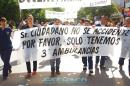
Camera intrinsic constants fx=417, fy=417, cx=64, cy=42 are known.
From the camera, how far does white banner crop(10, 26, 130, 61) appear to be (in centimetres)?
1186

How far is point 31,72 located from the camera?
12.4m

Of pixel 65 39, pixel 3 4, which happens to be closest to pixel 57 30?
pixel 65 39

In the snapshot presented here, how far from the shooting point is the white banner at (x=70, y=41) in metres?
11.9

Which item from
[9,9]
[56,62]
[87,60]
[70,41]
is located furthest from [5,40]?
[9,9]

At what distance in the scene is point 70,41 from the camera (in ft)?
39.9

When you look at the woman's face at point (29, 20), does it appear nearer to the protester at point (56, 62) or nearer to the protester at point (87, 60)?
the protester at point (56, 62)

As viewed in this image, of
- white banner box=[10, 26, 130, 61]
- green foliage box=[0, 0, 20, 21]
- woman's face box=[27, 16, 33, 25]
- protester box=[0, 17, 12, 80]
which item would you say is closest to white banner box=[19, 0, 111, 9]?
white banner box=[10, 26, 130, 61]

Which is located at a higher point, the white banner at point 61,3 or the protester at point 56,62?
the white banner at point 61,3

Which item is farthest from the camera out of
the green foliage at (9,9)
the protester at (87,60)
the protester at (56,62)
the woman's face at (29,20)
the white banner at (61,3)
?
the green foliage at (9,9)

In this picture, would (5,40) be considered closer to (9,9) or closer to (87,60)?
(87,60)

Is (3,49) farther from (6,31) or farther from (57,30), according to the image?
(57,30)

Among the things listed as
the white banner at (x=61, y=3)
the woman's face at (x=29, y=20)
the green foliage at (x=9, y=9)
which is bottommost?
the green foliage at (x=9, y=9)

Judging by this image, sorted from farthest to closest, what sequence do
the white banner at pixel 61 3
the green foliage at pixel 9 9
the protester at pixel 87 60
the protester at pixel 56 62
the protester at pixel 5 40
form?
the green foliage at pixel 9 9 < the white banner at pixel 61 3 < the protester at pixel 87 60 < the protester at pixel 56 62 < the protester at pixel 5 40

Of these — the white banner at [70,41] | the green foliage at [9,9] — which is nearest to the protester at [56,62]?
the white banner at [70,41]
